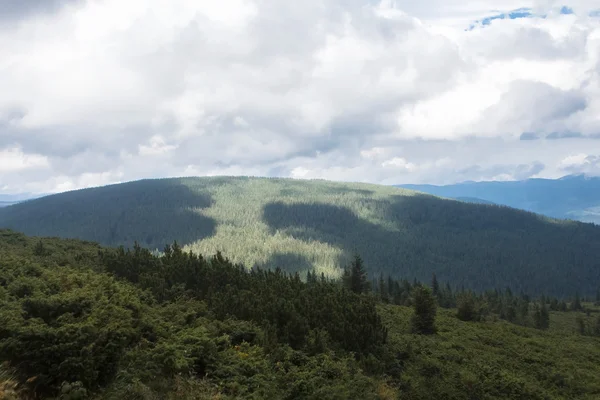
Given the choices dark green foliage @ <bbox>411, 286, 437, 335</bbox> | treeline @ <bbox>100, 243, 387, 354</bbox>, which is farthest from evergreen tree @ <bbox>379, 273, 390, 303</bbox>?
treeline @ <bbox>100, 243, 387, 354</bbox>

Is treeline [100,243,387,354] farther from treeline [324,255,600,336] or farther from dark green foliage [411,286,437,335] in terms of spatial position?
treeline [324,255,600,336]

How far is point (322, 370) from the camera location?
61.3 ft

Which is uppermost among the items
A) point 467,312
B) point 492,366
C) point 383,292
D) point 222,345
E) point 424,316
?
→ point 222,345

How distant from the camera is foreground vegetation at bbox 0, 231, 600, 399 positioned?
568 inches

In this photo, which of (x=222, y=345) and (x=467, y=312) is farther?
(x=467, y=312)

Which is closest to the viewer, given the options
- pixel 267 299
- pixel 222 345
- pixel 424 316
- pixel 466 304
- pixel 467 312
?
pixel 222 345

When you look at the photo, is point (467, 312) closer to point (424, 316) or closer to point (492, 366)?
point (424, 316)

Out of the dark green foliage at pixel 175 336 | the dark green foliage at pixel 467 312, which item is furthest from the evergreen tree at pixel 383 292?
the dark green foliage at pixel 175 336

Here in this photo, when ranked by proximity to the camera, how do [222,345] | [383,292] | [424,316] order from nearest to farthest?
[222,345] < [424,316] < [383,292]

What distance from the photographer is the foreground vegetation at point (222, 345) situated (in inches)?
568

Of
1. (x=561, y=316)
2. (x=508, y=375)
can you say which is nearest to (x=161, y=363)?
(x=508, y=375)

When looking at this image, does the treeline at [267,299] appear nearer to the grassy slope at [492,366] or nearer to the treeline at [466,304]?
the grassy slope at [492,366]

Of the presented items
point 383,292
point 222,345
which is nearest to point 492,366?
point 222,345

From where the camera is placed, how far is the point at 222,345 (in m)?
19.3
